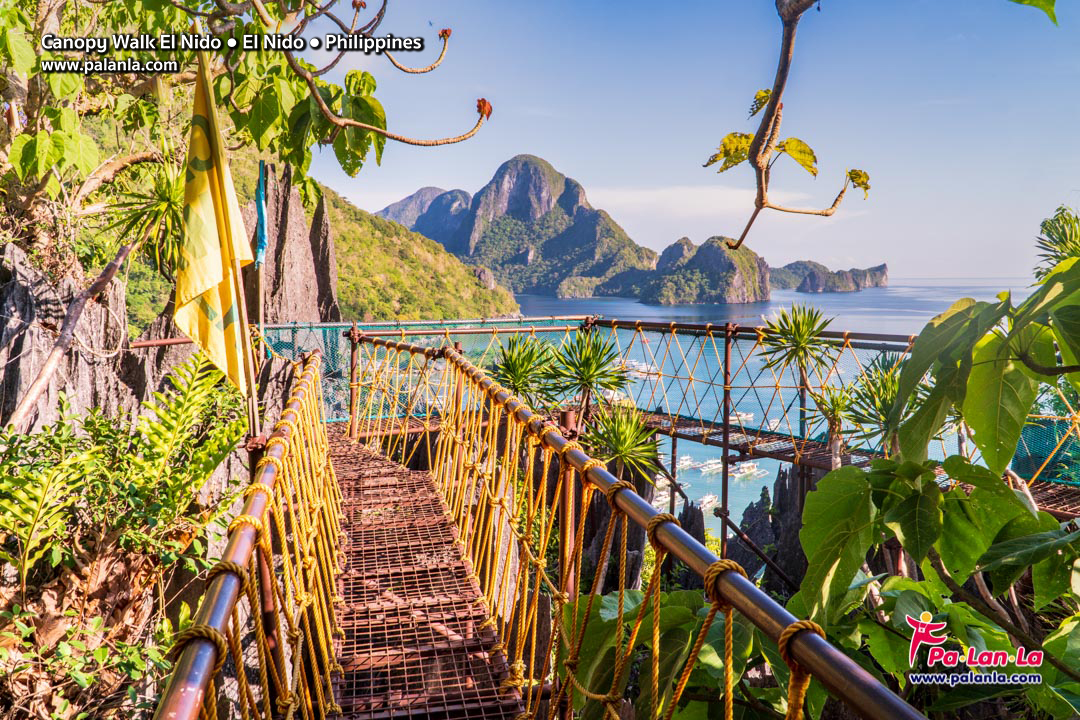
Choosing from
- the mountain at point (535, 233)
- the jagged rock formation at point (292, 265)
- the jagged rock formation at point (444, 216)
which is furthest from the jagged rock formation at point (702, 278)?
the jagged rock formation at point (444, 216)

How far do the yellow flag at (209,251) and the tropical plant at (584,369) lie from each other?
395cm

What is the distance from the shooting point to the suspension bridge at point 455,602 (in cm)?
71

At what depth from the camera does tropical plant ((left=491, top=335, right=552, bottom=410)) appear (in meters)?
6.06

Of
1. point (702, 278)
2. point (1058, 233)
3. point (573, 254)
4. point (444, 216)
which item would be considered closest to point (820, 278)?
point (702, 278)

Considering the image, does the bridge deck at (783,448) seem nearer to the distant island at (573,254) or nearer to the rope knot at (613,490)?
the rope knot at (613,490)

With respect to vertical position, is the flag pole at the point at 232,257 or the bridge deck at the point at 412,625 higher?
the flag pole at the point at 232,257

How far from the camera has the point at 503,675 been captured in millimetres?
1830

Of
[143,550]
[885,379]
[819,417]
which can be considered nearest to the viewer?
[143,550]

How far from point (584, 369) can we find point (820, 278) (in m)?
55.2

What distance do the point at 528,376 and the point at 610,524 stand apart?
4969 millimetres

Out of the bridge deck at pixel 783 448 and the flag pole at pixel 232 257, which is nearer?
the flag pole at pixel 232 257

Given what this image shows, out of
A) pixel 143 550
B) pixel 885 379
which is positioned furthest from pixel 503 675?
pixel 885 379

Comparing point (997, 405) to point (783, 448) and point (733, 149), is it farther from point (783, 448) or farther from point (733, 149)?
point (783, 448)

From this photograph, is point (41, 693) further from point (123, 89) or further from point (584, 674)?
point (123, 89)
